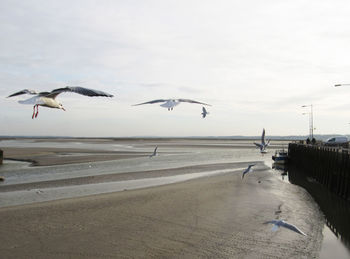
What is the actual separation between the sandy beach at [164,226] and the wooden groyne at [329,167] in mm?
2115

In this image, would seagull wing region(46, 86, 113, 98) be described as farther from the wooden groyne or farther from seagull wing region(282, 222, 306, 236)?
the wooden groyne

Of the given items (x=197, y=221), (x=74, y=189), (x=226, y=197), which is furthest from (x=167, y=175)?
(x=197, y=221)

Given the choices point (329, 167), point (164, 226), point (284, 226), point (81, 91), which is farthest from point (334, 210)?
point (81, 91)

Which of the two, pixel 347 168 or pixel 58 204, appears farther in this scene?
pixel 347 168

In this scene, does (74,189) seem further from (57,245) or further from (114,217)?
(57,245)

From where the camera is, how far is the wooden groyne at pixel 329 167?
16719 millimetres

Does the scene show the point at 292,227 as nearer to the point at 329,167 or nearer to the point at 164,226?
the point at 164,226

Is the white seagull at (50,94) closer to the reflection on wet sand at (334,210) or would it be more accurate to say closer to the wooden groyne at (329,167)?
the reflection on wet sand at (334,210)

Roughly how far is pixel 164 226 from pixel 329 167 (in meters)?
12.8

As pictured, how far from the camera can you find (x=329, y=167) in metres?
19.7

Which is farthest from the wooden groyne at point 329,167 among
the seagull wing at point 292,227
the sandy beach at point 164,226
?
the seagull wing at point 292,227

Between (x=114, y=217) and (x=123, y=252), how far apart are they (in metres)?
3.18

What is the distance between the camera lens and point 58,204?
43.1 feet

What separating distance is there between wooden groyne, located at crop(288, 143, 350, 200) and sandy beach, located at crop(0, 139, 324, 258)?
211 centimetres
